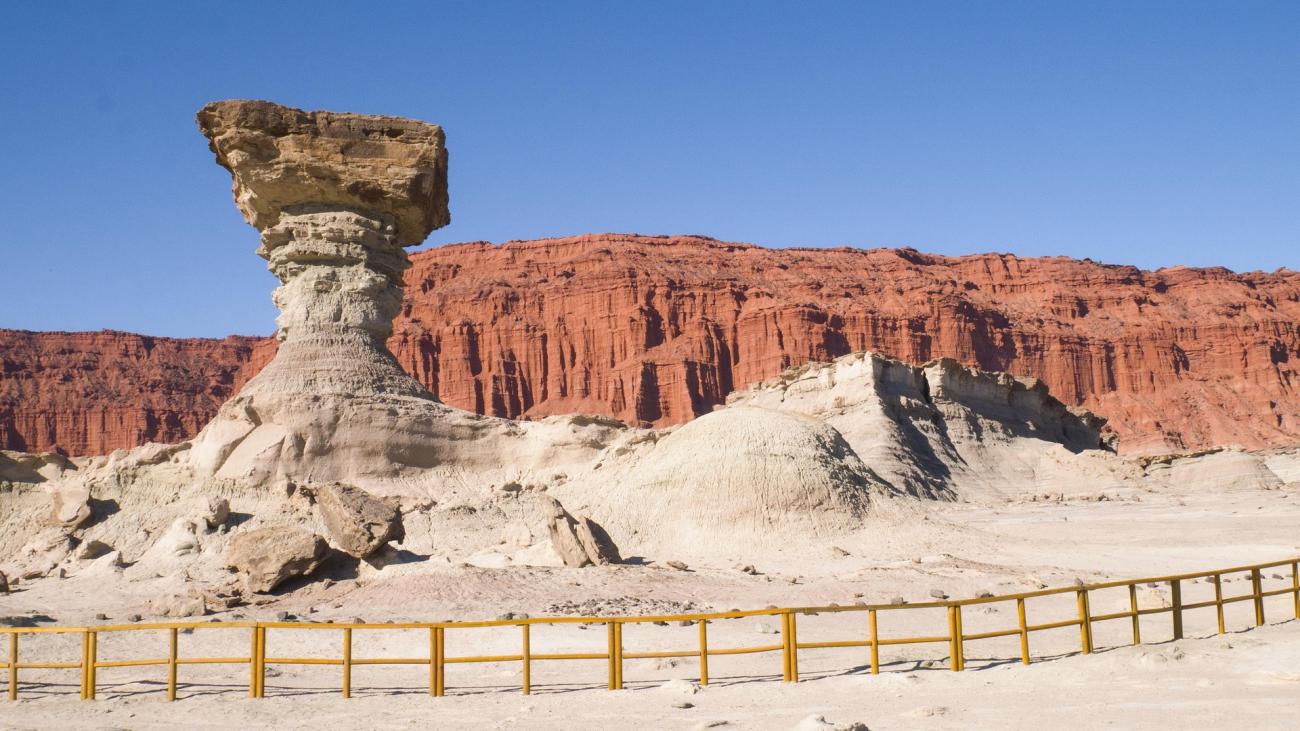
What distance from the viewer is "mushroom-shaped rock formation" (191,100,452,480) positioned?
28203 mm

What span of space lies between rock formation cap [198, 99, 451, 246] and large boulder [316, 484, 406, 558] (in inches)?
463

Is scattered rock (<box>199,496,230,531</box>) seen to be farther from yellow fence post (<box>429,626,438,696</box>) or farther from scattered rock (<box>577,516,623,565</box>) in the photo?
yellow fence post (<box>429,626,438,696</box>)

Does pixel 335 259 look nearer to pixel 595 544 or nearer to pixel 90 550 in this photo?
pixel 90 550

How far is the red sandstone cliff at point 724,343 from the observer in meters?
121

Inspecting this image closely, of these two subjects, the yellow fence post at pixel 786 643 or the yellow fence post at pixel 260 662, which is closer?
the yellow fence post at pixel 786 643

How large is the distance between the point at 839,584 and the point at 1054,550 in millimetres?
6605

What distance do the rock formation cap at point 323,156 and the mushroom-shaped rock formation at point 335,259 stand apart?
27mm

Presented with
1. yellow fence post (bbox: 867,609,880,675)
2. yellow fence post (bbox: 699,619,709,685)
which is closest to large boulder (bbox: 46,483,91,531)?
yellow fence post (bbox: 699,619,709,685)

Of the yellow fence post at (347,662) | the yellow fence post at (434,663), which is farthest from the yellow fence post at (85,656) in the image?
the yellow fence post at (434,663)

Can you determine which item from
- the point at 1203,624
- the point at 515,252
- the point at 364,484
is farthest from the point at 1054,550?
the point at 515,252

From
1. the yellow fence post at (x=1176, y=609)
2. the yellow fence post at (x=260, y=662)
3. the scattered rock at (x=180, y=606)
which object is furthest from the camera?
the scattered rock at (x=180, y=606)

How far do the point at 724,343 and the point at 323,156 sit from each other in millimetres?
97026

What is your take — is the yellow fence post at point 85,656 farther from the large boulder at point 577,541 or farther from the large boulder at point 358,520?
the large boulder at point 577,541

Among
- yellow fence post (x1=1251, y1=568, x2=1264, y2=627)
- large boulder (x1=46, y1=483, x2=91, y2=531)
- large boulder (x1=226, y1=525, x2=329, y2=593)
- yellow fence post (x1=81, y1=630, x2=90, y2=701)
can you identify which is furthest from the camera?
large boulder (x1=46, y1=483, x2=91, y2=531)
